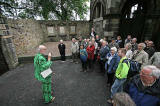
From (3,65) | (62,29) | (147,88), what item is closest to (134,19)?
(147,88)

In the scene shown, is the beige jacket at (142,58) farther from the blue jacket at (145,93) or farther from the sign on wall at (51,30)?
the sign on wall at (51,30)

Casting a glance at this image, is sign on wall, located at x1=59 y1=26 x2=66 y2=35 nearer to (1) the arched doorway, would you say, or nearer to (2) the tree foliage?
(2) the tree foliage

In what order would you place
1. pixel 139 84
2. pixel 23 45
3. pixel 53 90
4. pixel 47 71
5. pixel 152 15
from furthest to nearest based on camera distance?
pixel 23 45
pixel 152 15
pixel 53 90
pixel 47 71
pixel 139 84

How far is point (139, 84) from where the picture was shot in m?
1.48

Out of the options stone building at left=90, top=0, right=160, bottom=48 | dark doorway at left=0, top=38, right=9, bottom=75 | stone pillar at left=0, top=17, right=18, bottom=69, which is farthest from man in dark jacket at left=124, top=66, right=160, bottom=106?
dark doorway at left=0, top=38, right=9, bottom=75

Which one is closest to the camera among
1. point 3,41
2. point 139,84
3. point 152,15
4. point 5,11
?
point 139,84

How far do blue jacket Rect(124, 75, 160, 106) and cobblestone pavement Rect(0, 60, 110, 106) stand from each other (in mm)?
1457

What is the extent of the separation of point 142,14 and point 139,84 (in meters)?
6.90

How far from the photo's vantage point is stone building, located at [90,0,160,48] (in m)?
5.59

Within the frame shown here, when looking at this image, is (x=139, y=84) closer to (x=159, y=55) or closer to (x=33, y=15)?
(x=159, y=55)

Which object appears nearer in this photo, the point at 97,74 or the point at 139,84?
the point at 139,84

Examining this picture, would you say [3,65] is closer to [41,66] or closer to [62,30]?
[41,66]

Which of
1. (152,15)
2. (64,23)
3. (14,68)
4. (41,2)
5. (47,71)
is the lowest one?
(14,68)

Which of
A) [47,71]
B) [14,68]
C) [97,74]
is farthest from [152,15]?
[14,68]
